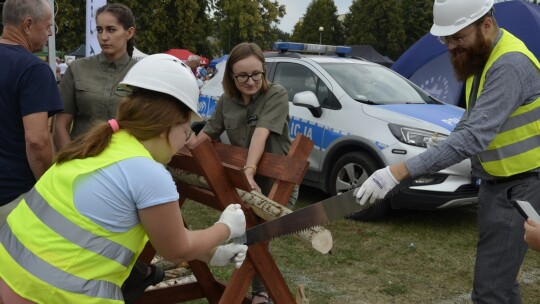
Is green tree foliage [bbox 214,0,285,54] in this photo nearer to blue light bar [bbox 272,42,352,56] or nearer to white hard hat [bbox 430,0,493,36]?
blue light bar [bbox 272,42,352,56]

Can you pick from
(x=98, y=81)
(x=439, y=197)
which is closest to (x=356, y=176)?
(x=439, y=197)

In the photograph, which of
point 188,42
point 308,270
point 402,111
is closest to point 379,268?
point 308,270

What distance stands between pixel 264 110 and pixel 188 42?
35.2m

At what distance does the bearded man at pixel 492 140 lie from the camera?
2516mm

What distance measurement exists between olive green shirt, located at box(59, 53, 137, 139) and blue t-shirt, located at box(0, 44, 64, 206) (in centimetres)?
62

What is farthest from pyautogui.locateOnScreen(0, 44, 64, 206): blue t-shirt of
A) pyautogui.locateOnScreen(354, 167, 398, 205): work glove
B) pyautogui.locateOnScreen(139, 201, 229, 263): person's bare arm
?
pyautogui.locateOnScreen(354, 167, 398, 205): work glove

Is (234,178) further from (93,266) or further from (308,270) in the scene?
(308,270)

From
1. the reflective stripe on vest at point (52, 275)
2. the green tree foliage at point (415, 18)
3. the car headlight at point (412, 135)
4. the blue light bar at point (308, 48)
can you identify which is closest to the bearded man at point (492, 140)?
the reflective stripe on vest at point (52, 275)

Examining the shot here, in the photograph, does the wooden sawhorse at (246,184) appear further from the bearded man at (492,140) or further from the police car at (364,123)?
the police car at (364,123)

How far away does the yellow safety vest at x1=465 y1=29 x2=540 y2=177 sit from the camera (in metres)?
2.61

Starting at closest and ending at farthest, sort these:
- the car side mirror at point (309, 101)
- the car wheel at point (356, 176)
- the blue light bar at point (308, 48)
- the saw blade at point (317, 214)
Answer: the saw blade at point (317, 214)
the car wheel at point (356, 176)
the car side mirror at point (309, 101)
the blue light bar at point (308, 48)

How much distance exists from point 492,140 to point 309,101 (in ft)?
13.0

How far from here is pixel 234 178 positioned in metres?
2.72

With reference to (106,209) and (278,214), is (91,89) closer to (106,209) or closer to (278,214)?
(278,214)
